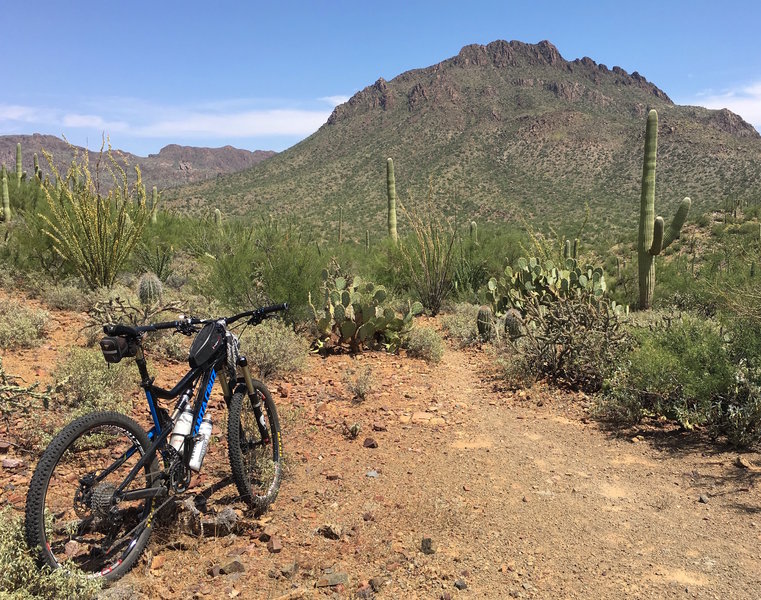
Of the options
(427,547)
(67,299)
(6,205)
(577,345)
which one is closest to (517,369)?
(577,345)

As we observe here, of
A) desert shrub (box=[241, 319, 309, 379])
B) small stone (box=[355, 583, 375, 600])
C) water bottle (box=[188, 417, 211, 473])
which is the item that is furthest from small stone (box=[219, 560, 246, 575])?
desert shrub (box=[241, 319, 309, 379])

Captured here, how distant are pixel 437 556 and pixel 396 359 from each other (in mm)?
4728

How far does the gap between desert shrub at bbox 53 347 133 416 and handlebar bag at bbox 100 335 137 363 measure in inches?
76.1

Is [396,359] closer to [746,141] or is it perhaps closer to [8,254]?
[8,254]

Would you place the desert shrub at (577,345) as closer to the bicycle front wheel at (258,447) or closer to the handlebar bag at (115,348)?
the bicycle front wheel at (258,447)

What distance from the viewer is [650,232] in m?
11.4

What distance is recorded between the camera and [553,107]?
74812 mm

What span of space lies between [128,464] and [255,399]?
3.03 feet

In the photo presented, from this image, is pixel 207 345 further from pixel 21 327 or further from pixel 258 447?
pixel 21 327

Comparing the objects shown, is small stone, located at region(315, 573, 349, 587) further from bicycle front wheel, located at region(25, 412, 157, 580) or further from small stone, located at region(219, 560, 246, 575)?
bicycle front wheel, located at region(25, 412, 157, 580)

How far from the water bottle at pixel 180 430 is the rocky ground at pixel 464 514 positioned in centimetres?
59

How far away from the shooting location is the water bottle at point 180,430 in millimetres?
3189

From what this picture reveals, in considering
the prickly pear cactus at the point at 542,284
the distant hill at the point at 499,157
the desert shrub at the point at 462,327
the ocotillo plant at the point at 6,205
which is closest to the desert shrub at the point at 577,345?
the prickly pear cactus at the point at 542,284

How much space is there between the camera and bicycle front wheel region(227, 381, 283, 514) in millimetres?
3689
